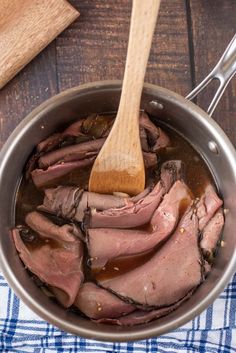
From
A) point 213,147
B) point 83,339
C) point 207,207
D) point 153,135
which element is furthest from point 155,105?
point 83,339

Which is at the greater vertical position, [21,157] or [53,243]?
[21,157]

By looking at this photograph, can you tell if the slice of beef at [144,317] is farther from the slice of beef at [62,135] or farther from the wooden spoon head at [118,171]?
the slice of beef at [62,135]

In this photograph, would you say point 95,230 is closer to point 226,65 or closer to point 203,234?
point 203,234

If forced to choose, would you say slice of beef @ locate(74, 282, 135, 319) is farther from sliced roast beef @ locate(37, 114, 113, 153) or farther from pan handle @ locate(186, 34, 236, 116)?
pan handle @ locate(186, 34, 236, 116)

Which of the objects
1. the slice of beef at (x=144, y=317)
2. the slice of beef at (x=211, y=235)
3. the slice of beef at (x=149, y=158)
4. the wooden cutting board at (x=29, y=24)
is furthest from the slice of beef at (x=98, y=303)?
the wooden cutting board at (x=29, y=24)

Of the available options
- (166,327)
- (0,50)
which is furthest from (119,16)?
(166,327)

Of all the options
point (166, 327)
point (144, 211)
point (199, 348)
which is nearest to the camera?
point (166, 327)
